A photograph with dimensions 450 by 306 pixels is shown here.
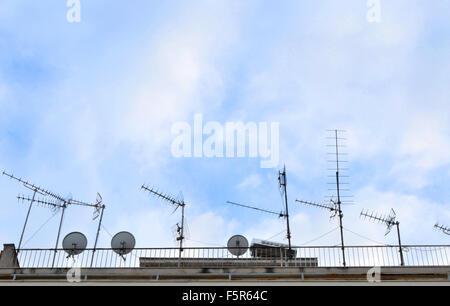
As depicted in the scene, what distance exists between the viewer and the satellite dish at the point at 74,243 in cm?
2161

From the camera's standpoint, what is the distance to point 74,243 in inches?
859

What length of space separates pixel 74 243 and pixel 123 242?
2351 mm

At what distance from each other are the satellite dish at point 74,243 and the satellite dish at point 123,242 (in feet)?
4.94

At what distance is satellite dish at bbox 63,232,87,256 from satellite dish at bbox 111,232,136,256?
4.94ft

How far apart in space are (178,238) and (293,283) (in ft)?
30.8

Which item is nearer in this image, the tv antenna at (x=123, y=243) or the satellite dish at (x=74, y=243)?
the tv antenna at (x=123, y=243)

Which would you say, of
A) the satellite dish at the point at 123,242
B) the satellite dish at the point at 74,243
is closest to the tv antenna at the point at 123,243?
the satellite dish at the point at 123,242

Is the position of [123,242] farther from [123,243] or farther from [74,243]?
[74,243]

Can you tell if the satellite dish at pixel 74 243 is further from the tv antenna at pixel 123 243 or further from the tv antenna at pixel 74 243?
the tv antenna at pixel 123 243

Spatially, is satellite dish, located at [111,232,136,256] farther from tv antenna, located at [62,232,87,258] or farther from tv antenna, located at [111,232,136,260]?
tv antenna, located at [62,232,87,258]

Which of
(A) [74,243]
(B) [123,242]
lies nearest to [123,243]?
(B) [123,242]

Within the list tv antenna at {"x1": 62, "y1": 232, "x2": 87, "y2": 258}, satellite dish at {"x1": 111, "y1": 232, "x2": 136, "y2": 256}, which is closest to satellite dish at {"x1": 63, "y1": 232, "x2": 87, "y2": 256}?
tv antenna at {"x1": 62, "y1": 232, "x2": 87, "y2": 258}

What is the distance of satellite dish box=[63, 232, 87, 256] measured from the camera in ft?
70.9
